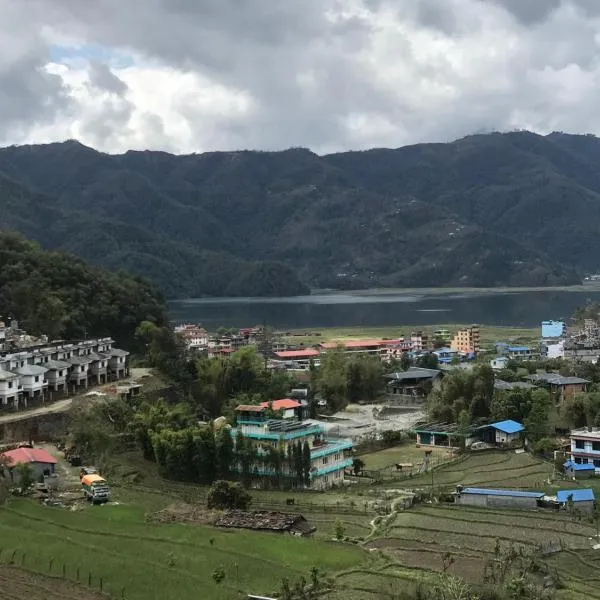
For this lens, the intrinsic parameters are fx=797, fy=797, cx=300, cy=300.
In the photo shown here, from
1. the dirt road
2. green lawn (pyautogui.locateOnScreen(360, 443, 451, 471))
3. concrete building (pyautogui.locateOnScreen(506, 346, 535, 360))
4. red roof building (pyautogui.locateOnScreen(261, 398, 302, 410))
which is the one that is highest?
the dirt road

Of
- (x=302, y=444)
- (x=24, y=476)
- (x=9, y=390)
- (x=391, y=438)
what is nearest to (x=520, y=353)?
(x=391, y=438)

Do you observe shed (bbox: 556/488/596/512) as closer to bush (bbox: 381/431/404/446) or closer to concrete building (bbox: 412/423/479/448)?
concrete building (bbox: 412/423/479/448)

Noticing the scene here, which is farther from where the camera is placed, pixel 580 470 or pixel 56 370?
pixel 56 370

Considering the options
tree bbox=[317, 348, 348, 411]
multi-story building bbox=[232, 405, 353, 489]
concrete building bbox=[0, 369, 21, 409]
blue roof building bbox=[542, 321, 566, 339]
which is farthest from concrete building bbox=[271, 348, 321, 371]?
multi-story building bbox=[232, 405, 353, 489]

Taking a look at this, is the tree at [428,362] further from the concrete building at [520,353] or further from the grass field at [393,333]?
the grass field at [393,333]

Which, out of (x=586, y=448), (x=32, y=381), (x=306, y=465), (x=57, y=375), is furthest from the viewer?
(x=57, y=375)

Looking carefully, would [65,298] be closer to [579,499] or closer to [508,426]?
[508,426]

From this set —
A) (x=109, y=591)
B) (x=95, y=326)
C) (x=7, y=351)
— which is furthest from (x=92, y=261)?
(x=109, y=591)
